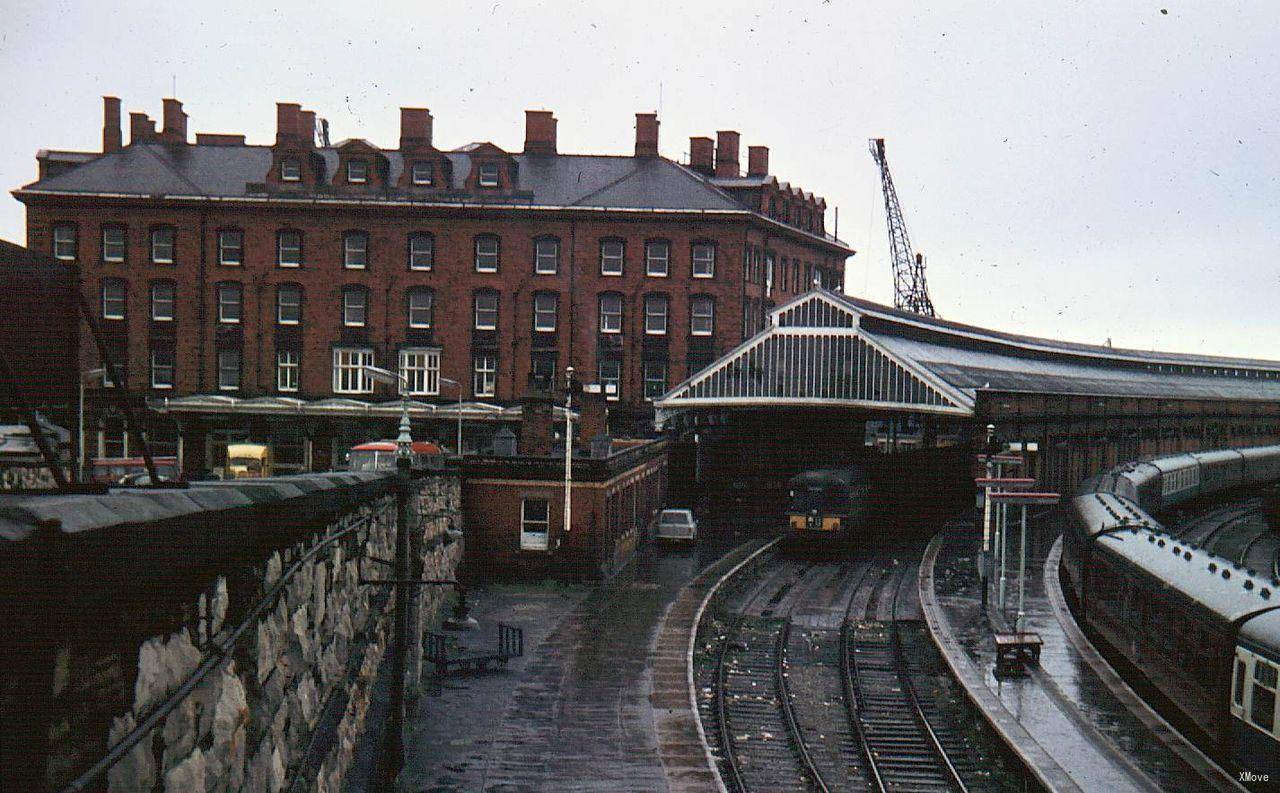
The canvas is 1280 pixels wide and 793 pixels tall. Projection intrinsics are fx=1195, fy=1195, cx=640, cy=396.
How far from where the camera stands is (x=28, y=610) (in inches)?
131

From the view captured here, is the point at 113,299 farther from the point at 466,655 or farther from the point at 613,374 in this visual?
the point at 466,655

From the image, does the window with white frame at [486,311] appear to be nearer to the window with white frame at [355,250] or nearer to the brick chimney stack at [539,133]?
the window with white frame at [355,250]

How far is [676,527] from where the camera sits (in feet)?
165

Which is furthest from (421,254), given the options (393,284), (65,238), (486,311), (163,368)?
(65,238)

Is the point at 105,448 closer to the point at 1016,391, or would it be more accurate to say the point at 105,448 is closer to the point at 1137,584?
the point at 1016,391

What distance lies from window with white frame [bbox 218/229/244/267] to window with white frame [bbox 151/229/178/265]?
2.57m

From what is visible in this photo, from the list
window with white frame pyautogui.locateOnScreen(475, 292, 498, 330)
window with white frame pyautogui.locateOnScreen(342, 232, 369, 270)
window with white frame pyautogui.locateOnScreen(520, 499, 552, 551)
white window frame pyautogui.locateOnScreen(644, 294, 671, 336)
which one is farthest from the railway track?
window with white frame pyautogui.locateOnScreen(342, 232, 369, 270)

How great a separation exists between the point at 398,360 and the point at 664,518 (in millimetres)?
23597

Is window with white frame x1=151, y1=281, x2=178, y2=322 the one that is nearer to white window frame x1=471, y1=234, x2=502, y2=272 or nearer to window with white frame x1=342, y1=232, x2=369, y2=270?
window with white frame x1=342, y1=232, x2=369, y2=270

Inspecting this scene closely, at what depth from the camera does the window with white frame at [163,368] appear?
67.6 meters

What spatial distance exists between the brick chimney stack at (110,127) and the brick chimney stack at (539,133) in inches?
979

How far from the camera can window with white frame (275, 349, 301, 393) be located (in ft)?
222

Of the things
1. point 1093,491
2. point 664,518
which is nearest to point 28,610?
point 1093,491

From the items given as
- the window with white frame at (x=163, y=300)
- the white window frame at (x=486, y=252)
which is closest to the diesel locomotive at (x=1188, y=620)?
the white window frame at (x=486, y=252)
